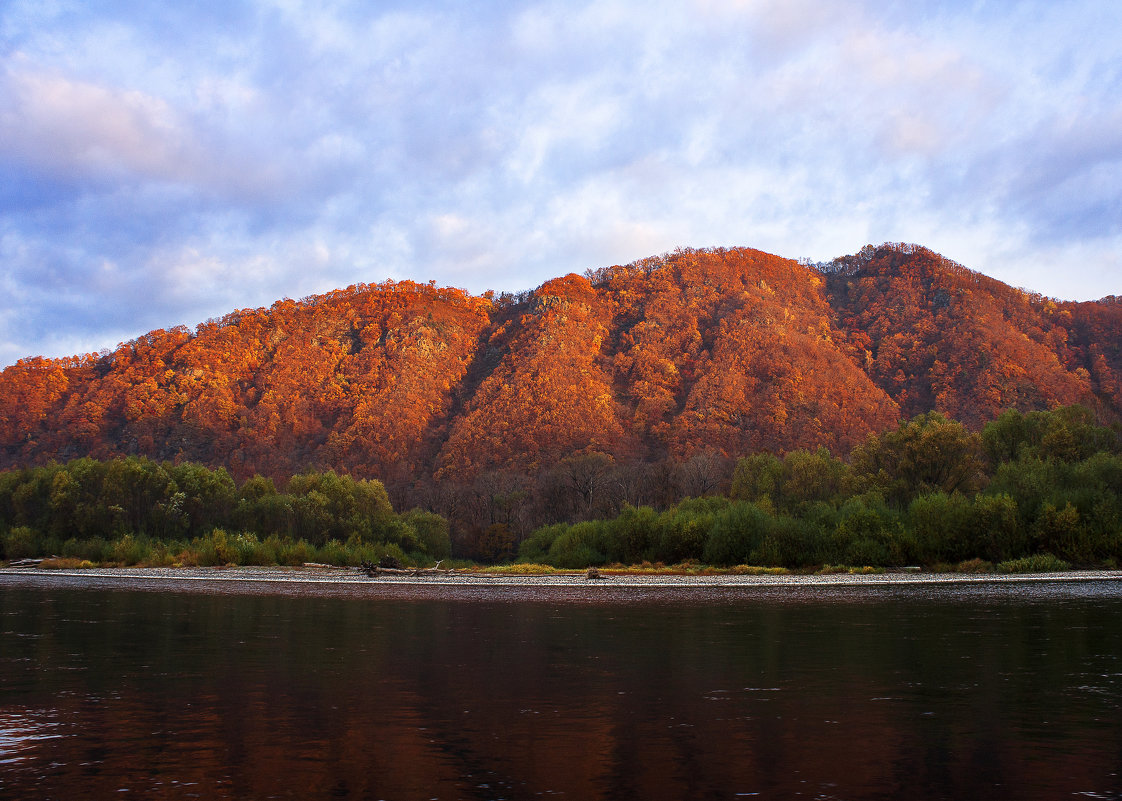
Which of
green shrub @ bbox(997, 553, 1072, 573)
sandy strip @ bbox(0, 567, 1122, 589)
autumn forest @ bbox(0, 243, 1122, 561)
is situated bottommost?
sandy strip @ bbox(0, 567, 1122, 589)

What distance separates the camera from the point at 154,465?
219 ft

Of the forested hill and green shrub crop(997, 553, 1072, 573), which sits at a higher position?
the forested hill

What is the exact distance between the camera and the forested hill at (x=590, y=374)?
97375 mm

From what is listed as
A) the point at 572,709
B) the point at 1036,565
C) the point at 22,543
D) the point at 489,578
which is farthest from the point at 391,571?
the point at 572,709

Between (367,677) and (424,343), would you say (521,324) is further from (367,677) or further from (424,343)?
(367,677)

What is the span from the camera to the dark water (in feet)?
25.6

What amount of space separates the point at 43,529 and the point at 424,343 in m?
70.9

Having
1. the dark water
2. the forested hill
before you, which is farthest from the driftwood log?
the forested hill

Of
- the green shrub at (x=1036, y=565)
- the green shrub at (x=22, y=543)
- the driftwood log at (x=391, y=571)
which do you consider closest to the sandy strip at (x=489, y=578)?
the driftwood log at (x=391, y=571)

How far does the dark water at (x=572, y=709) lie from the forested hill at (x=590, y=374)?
74108mm

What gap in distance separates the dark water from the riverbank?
1390 cm

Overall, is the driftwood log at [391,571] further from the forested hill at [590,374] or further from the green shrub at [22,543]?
the forested hill at [590,374]

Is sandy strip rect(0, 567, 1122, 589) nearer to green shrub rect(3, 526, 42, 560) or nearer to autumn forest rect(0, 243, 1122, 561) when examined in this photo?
green shrub rect(3, 526, 42, 560)

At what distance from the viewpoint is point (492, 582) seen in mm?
44625
